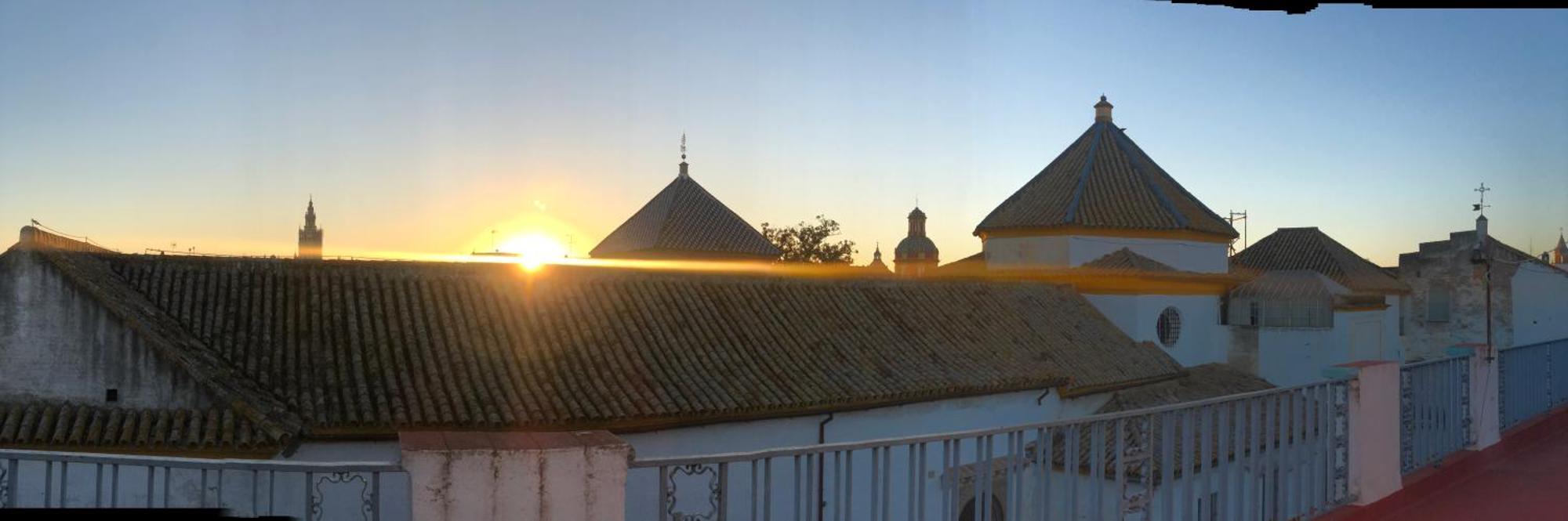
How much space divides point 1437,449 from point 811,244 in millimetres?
40450

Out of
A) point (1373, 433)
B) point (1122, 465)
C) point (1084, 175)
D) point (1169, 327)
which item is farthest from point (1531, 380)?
point (1084, 175)

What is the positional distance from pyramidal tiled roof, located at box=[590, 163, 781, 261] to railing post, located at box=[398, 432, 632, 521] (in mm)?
24181

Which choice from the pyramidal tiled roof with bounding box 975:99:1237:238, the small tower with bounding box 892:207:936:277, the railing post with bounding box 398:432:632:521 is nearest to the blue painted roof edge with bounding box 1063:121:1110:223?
the pyramidal tiled roof with bounding box 975:99:1237:238

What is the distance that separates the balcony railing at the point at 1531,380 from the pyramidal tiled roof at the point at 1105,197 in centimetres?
1551

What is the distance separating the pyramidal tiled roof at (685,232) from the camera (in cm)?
2747

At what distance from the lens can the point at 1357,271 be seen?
110 feet

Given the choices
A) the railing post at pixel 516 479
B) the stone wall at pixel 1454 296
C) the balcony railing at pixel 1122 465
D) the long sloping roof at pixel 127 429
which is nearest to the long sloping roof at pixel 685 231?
the long sloping roof at pixel 127 429

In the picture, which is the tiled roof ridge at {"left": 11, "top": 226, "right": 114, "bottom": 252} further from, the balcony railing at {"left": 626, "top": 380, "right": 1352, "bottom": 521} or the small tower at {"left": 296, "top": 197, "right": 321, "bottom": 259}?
the small tower at {"left": 296, "top": 197, "right": 321, "bottom": 259}

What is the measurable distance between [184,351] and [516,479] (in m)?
9.67

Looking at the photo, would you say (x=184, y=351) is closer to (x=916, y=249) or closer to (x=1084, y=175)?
(x=1084, y=175)

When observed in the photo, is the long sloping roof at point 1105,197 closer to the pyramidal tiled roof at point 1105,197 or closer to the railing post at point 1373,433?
the pyramidal tiled roof at point 1105,197

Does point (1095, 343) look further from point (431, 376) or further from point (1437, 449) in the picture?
point (1437, 449)

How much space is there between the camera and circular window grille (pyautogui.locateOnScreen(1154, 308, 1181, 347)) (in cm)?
2269

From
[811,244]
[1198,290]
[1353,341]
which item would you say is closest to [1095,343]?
[1198,290]
